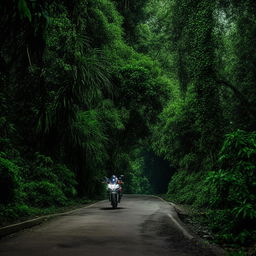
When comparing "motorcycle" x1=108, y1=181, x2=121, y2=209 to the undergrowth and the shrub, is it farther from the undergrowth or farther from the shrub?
the undergrowth

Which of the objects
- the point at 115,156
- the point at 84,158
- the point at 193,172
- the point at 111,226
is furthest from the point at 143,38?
the point at 111,226

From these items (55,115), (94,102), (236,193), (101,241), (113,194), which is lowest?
(101,241)

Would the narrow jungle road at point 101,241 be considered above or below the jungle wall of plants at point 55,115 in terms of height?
below

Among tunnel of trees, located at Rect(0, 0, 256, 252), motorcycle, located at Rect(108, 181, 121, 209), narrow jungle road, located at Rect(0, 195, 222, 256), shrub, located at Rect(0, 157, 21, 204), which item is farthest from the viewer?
motorcycle, located at Rect(108, 181, 121, 209)

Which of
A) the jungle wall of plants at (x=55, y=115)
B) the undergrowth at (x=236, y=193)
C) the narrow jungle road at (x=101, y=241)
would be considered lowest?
the narrow jungle road at (x=101, y=241)

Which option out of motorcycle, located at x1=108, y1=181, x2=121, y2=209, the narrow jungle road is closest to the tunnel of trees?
the narrow jungle road

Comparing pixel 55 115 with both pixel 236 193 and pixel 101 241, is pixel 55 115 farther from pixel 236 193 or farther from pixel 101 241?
pixel 236 193

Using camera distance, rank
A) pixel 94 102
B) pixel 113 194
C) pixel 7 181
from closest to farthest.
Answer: pixel 7 181
pixel 113 194
pixel 94 102

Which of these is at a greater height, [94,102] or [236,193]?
[94,102]

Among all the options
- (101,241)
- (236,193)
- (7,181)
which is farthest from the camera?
(7,181)

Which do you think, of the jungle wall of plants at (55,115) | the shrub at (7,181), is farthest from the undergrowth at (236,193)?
the shrub at (7,181)

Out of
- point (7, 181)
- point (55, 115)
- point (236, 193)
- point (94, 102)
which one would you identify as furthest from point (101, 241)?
point (94, 102)

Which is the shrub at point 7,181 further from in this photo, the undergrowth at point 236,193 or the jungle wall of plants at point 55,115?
the undergrowth at point 236,193

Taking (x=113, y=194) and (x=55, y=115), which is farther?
(x=113, y=194)
